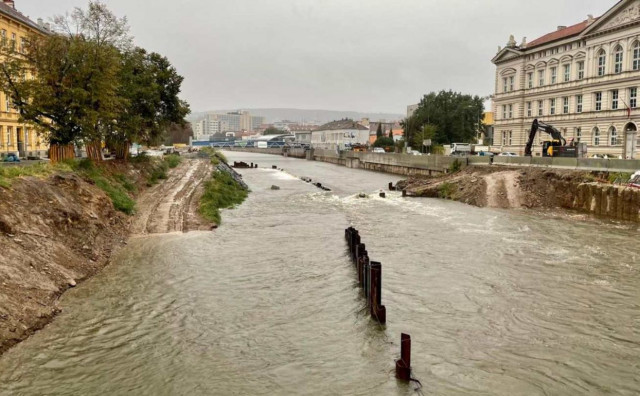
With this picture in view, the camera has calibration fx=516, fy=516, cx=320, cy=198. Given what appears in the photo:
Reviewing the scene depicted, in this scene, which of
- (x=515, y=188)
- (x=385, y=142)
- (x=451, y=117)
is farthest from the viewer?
(x=385, y=142)

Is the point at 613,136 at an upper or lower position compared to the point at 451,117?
lower

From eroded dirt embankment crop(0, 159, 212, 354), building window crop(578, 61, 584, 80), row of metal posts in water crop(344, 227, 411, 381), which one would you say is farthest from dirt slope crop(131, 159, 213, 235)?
building window crop(578, 61, 584, 80)

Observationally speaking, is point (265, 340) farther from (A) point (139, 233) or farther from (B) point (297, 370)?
(A) point (139, 233)

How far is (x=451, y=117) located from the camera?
10106cm

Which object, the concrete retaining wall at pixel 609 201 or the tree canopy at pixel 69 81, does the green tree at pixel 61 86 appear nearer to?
the tree canopy at pixel 69 81

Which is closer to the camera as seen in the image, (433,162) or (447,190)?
(447,190)

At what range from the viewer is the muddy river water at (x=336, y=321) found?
10.7 m

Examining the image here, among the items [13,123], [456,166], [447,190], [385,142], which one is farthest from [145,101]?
[385,142]

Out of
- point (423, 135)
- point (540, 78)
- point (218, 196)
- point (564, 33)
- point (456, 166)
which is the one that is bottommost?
point (218, 196)

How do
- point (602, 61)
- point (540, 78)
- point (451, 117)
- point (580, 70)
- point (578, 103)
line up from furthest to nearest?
point (451, 117), point (540, 78), point (578, 103), point (580, 70), point (602, 61)

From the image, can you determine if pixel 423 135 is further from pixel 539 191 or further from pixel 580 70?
pixel 539 191

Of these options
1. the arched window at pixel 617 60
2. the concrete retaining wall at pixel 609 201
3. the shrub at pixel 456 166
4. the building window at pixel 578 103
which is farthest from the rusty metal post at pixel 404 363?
the building window at pixel 578 103

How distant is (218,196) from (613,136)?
152 feet

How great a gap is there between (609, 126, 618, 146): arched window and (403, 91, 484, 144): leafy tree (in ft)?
138
